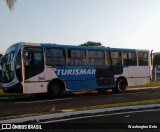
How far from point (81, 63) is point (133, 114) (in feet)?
32.5

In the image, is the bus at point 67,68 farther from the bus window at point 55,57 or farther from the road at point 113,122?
the road at point 113,122

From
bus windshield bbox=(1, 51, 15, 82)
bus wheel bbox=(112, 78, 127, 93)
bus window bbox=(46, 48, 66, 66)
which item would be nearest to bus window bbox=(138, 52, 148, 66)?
bus wheel bbox=(112, 78, 127, 93)

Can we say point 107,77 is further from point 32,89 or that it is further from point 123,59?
point 32,89

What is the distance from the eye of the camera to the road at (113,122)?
9.81 meters

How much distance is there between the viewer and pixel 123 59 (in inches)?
975

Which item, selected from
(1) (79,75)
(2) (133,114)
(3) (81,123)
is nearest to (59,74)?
(1) (79,75)

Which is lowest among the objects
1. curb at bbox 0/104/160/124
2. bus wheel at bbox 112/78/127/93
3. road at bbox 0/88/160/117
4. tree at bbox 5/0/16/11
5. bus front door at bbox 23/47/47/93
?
road at bbox 0/88/160/117

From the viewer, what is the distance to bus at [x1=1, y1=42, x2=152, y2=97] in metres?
18.9

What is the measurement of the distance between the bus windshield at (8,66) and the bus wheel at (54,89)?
236 cm

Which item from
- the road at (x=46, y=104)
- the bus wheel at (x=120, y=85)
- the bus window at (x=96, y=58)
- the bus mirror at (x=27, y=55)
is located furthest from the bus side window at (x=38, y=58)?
the bus wheel at (x=120, y=85)

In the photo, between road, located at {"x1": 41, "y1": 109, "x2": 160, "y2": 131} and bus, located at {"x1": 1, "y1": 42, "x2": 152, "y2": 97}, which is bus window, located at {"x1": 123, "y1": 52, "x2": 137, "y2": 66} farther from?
road, located at {"x1": 41, "y1": 109, "x2": 160, "y2": 131}

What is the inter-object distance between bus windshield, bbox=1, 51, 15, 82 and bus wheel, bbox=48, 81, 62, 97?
2362 millimetres

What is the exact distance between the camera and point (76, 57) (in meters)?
21.6

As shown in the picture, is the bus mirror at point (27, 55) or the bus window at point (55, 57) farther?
the bus window at point (55, 57)
